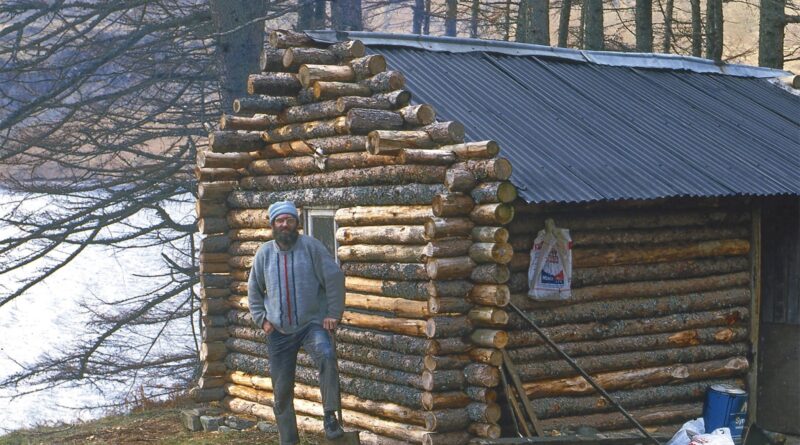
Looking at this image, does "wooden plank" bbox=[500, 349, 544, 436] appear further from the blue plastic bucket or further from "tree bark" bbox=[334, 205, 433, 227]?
the blue plastic bucket

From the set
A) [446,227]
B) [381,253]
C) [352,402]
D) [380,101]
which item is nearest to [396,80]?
[380,101]

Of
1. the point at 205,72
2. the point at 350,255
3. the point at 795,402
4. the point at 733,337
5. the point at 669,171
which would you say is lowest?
the point at 795,402

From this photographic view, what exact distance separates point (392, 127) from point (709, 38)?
1512cm

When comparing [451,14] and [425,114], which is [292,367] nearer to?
[425,114]

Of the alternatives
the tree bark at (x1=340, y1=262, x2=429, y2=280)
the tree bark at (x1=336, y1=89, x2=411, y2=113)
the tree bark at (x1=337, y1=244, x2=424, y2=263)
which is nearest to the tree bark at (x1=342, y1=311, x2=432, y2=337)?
the tree bark at (x1=340, y1=262, x2=429, y2=280)

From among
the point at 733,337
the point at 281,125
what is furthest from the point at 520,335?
the point at 281,125

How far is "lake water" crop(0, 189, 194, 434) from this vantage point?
24983 millimetres

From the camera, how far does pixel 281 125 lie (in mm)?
13094

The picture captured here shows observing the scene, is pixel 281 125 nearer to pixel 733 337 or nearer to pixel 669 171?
pixel 669 171

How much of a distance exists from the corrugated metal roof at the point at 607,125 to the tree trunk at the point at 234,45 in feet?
21.0

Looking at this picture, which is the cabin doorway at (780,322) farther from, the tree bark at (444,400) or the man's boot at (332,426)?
the man's boot at (332,426)

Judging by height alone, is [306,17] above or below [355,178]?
above

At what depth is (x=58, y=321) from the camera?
3269cm

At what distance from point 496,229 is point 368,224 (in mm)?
1833
